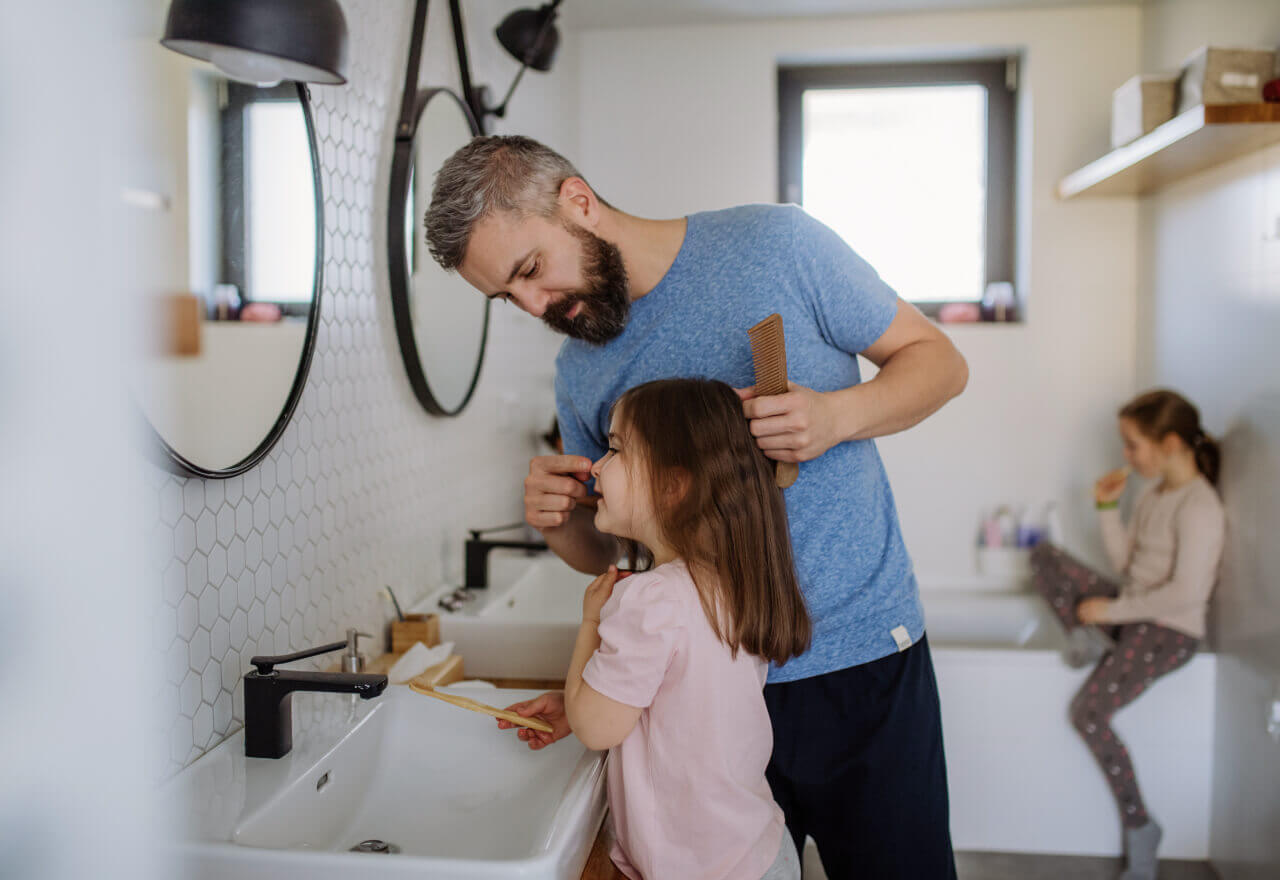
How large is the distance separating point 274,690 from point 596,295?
0.64 meters

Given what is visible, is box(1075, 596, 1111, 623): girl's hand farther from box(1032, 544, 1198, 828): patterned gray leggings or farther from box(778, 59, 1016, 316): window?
box(778, 59, 1016, 316): window

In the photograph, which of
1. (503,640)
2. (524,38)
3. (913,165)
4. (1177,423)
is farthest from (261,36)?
(913,165)

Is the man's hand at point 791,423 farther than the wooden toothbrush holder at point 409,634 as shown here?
No

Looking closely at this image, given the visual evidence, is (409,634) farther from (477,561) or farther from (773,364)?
(773,364)

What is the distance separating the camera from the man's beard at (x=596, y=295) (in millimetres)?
1240

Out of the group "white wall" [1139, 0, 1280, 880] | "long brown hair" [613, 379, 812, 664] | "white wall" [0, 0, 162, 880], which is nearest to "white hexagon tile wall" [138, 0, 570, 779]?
"white wall" [0, 0, 162, 880]

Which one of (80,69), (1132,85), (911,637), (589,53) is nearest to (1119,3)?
(1132,85)

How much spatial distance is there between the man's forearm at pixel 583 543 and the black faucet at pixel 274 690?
12.9 inches

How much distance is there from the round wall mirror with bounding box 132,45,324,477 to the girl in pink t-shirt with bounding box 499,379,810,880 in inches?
17.7

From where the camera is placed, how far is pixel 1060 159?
336cm

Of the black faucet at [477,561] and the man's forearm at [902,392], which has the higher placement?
the man's forearm at [902,392]

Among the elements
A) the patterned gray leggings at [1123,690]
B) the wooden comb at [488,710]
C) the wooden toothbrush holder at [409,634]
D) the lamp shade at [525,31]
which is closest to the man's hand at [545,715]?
the wooden comb at [488,710]

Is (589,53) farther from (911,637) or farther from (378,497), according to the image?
(911,637)

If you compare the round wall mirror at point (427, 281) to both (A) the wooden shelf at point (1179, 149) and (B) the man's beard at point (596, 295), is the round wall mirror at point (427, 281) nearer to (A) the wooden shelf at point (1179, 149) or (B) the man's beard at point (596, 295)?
(B) the man's beard at point (596, 295)
